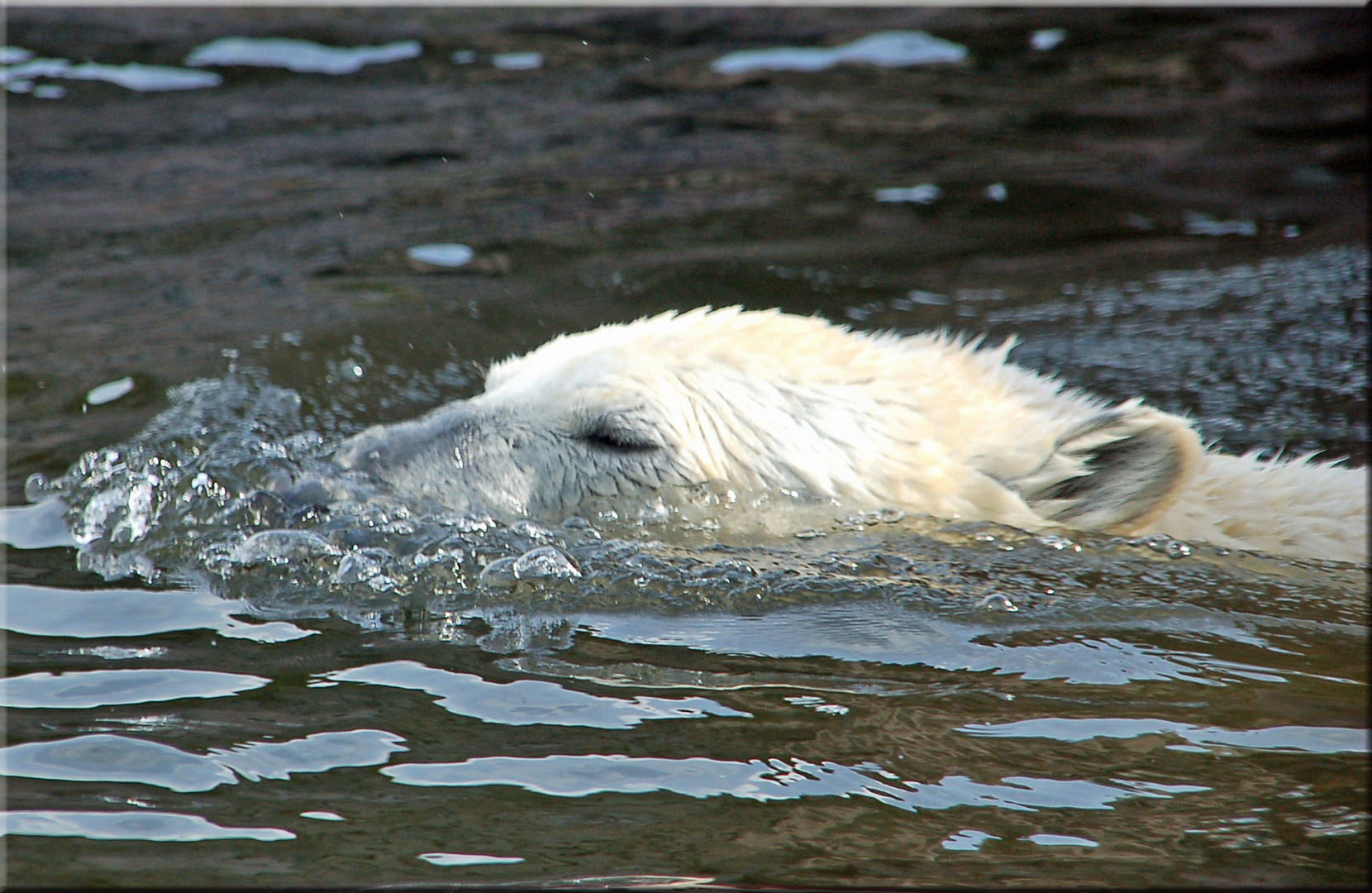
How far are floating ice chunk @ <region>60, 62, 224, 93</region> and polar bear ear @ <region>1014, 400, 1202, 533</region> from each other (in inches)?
337

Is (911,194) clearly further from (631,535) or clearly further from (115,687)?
(115,687)

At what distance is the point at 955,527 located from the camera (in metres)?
→ 3.99

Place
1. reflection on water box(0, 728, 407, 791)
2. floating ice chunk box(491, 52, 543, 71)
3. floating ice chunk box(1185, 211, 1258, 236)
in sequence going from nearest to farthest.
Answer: reflection on water box(0, 728, 407, 791), floating ice chunk box(1185, 211, 1258, 236), floating ice chunk box(491, 52, 543, 71)

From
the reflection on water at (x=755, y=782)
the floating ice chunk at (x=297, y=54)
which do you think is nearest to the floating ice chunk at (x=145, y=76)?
the floating ice chunk at (x=297, y=54)

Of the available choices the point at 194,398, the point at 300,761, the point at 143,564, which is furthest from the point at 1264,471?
the point at 194,398

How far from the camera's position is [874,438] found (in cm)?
402

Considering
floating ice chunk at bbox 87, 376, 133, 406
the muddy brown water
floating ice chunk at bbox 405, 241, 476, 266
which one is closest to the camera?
the muddy brown water

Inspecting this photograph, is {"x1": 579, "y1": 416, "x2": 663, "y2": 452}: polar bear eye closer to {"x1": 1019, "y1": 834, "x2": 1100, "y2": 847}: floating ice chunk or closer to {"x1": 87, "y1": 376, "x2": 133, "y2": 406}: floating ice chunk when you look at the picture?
{"x1": 1019, "y1": 834, "x2": 1100, "y2": 847}: floating ice chunk

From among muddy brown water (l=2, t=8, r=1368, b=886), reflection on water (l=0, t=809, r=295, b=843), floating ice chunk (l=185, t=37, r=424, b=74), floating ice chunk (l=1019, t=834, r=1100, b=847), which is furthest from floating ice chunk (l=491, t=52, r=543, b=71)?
floating ice chunk (l=1019, t=834, r=1100, b=847)

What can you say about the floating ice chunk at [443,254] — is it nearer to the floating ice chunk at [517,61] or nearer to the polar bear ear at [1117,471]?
the floating ice chunk at [517,61]

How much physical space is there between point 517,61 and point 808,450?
781 cm

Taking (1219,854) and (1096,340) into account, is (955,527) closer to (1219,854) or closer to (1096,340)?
(1219,854)

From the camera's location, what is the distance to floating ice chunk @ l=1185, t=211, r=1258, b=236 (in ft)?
29.4

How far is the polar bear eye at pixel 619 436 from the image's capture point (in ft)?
13.3
